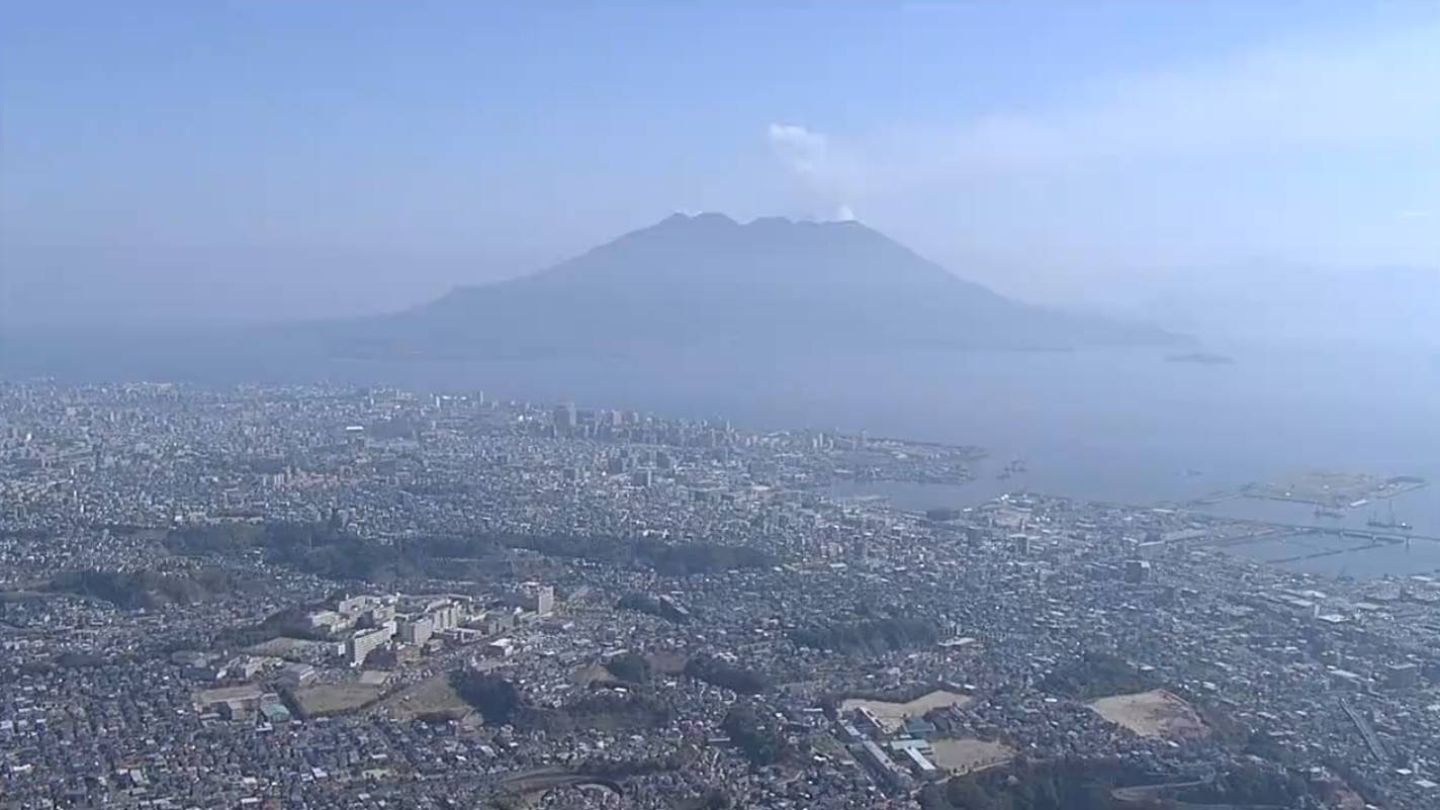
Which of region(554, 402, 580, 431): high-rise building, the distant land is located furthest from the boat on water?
the distant land

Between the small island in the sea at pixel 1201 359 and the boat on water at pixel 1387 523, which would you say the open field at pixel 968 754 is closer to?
the boat on water at pixel 1387 523

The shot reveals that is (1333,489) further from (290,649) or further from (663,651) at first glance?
(290,649)

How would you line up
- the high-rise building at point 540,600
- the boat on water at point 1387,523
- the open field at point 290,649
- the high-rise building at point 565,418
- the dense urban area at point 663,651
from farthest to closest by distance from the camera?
1. the high-rise building at point 565,418
2. the boat on water at point 1387,523
3. the high-rise building at point 540,600
4. the open field at point 290,649
5. the dense urban area at point 663,651

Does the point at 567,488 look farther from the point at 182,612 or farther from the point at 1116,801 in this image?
the point at 1116,801

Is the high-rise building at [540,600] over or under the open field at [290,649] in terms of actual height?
over

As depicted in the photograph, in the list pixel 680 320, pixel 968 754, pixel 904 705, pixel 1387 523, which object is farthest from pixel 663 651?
pixel 680 320

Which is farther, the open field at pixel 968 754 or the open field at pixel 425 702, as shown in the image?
the open field at pixel 425 702

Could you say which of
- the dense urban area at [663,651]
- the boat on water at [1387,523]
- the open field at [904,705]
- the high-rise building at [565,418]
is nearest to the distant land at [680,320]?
the high-rise building at [565,418]
